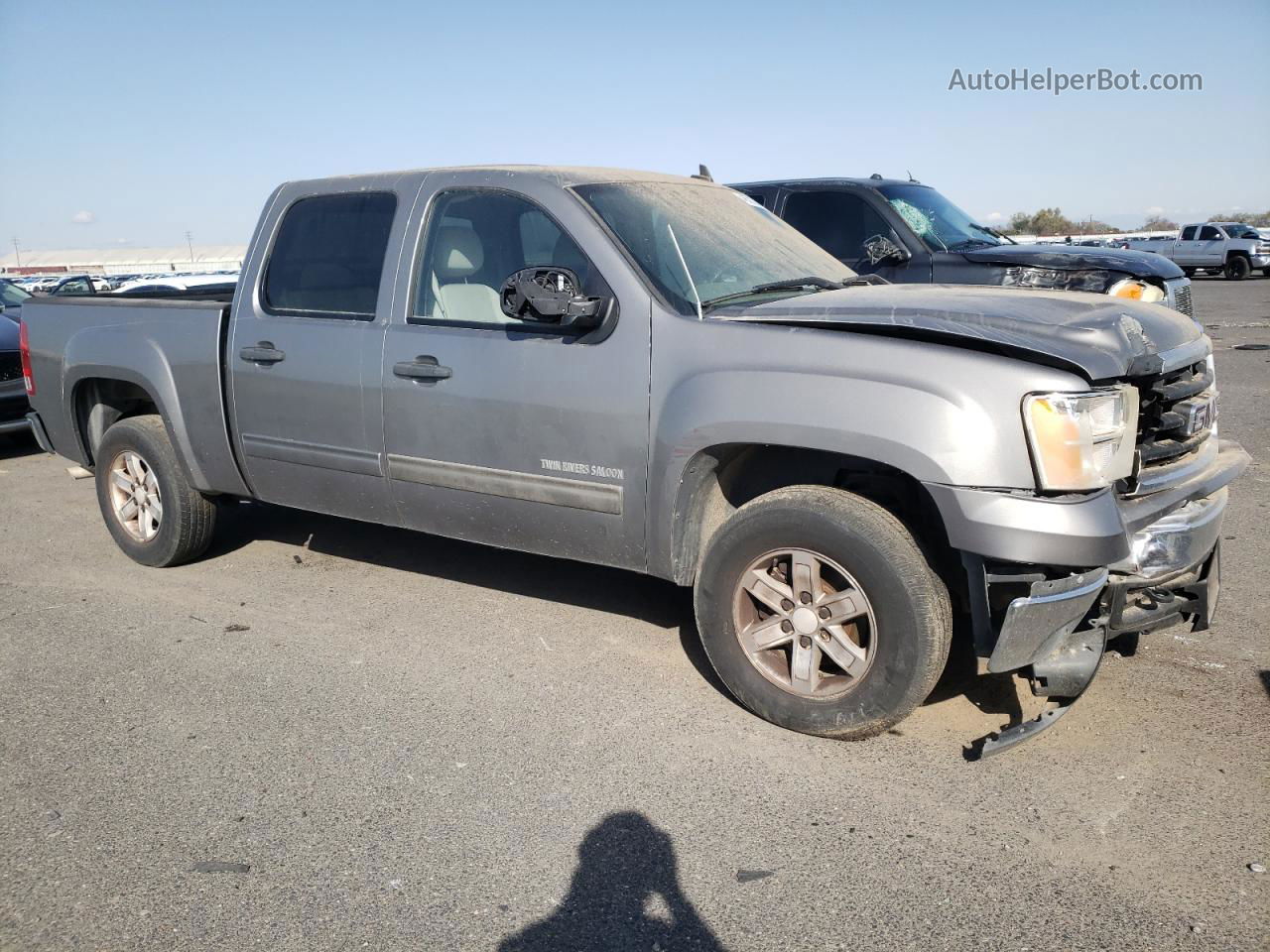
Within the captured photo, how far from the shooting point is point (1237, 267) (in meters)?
33.8

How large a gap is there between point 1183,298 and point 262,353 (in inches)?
296

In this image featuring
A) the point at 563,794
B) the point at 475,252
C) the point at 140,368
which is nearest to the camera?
the point at 563,794

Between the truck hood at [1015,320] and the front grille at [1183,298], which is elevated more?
the truck hood at [1015,320]

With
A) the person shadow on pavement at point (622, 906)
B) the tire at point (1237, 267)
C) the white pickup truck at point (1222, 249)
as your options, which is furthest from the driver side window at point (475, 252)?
the tire at point (1237, 267)

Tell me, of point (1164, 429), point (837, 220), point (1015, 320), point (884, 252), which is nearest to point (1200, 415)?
point (1164, 429)

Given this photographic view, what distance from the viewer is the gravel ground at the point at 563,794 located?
9.19 feet

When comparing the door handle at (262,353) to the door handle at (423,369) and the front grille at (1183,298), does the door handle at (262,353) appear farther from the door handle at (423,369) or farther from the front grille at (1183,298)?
the front grille at (1183,298)

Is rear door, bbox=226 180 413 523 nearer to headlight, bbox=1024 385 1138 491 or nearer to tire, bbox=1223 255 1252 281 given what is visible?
headlight, bbox=1024 385 1138 491

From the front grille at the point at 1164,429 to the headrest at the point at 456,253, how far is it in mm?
2658

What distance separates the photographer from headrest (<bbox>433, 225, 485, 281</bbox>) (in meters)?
4.62

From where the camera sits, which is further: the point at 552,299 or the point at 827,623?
the point at 552,299

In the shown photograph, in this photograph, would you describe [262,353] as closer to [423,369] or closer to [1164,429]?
[423,369]

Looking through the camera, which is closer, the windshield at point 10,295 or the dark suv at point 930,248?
the dark suv at point 930,248

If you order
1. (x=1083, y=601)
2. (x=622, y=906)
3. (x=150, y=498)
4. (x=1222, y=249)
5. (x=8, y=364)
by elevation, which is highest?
(x=1222, y=249)
